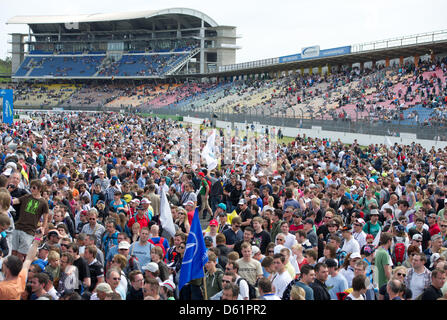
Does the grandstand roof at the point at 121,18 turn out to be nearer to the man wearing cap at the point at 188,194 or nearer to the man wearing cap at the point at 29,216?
the man wearing cap at the point at 188,194

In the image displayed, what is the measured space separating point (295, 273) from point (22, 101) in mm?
84774

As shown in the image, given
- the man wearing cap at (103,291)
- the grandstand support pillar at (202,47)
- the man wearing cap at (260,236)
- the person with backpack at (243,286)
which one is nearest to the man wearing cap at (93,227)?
the man wearing cap at (260,236)

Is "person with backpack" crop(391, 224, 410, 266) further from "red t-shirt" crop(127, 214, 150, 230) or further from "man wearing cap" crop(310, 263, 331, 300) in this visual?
"red t-shirt" crop(127, 214, 150, 230)

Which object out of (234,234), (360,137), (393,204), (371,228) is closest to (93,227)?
(234,234)

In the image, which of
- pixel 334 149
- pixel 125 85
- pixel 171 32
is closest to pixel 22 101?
pixel 125 85

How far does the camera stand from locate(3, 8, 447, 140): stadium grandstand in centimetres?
3638

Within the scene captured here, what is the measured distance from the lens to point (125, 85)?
87750mm

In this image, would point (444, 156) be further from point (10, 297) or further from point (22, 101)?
point (22, 101)

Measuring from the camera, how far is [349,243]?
7.68m

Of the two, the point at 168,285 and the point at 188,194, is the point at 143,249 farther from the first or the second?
the point at 188,194

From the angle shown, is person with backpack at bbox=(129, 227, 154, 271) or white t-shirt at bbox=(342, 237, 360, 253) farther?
white t-shirt at bbox=(342, 237, 360, 253)

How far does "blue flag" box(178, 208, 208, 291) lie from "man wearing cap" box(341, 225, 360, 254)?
2.63m

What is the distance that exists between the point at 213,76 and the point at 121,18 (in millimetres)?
19889

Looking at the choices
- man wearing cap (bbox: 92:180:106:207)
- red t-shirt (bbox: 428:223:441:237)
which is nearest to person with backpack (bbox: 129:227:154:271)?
man wearing cap (bbox: 92:180:106:207)
